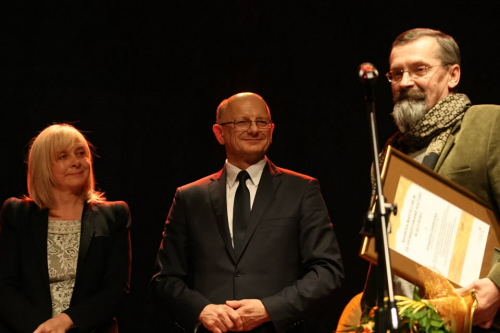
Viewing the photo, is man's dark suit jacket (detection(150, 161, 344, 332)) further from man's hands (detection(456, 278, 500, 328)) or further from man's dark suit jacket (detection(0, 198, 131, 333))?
man's hands (detection(456, 278, 500, 328))

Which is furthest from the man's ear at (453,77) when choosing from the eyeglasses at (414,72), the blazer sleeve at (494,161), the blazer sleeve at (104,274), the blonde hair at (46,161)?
the blonde hair at (46,161)

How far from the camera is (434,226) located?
262 centimetres

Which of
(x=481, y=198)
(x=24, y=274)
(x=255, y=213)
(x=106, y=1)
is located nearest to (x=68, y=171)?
(x=24, y=274)

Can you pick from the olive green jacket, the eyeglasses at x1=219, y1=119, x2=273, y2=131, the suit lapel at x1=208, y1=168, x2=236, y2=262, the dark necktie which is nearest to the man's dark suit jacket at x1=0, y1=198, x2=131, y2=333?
the suit lapel at x1=208, y1=168, x2=236, y2=262

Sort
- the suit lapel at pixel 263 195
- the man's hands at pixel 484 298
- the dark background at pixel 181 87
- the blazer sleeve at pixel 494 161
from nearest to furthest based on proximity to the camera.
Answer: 1. the man's hands at pixel 484 298
2. the blazer sleeve at pixel 494 161
3. the suit lapel at pixel 263 195
4. the dark background at pixel 181 87

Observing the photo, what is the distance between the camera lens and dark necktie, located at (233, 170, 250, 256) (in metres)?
3.52

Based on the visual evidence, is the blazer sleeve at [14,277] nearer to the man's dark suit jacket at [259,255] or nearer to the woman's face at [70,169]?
the woman's face at [70,169]

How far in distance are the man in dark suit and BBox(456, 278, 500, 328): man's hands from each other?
3.24 feet

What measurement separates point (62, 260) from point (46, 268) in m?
0.09

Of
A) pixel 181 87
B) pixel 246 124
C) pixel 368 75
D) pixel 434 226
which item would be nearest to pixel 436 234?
pixel 434 226

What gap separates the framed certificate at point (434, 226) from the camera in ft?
8.46

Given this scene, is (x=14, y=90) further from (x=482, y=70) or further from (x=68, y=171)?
(x=482, y=70)

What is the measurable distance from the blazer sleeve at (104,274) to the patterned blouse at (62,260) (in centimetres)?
5

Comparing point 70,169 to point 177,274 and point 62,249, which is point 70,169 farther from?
point 177,274
